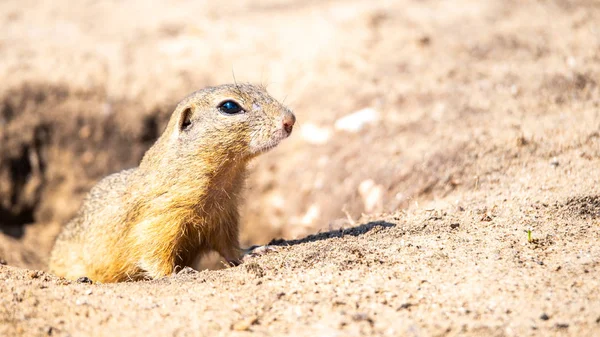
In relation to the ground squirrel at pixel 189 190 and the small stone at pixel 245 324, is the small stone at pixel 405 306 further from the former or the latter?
the ground squirrel at pixel 189 190

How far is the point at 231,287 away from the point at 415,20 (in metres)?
6.94

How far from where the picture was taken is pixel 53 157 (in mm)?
9719

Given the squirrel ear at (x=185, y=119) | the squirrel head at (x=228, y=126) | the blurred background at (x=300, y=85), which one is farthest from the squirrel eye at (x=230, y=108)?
the blurred background at (x=300, y=85)

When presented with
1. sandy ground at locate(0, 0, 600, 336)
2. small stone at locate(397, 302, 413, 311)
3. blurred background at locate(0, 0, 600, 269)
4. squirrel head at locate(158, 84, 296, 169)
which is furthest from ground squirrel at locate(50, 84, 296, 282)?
small stone at locate(397, 302, 413, 311)

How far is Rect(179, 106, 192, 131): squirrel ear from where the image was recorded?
5.77 metres

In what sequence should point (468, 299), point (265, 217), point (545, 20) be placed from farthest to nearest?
1. point (545, 20)
2. point (265, 217)
3. point (468, 299)

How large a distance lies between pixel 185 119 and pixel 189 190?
756 millimetres

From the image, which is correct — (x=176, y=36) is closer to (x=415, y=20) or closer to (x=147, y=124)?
(x=147, y=124)

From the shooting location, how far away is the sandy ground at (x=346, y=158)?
3834 mm

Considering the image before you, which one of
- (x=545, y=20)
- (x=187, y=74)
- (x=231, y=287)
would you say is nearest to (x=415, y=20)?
(x=545, y=20)

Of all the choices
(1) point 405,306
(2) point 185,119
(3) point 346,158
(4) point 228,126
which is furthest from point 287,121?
(3) point 346,158

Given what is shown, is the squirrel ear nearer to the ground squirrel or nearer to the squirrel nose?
the ground squirrel

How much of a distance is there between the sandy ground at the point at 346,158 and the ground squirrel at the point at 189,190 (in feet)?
2.20

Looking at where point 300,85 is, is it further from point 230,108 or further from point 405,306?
point 405,306
